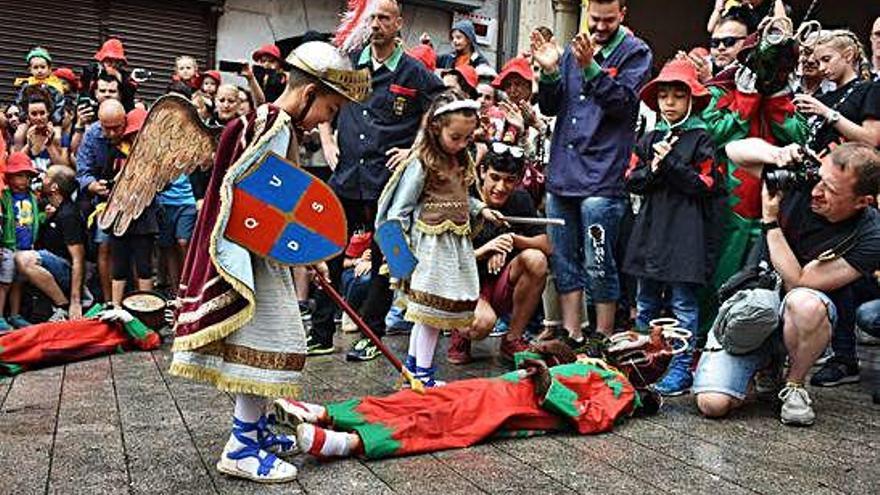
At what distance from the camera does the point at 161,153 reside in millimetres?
3691

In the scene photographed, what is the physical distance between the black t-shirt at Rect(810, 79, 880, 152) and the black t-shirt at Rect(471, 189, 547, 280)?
1639mm

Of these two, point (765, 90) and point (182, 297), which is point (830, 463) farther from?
point (182, 297)

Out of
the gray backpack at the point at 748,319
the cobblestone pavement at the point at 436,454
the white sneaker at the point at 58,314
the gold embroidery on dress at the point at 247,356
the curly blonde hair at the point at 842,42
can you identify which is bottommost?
the white sneaker at the point at 58,314

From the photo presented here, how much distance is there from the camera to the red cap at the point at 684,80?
16.1 feet

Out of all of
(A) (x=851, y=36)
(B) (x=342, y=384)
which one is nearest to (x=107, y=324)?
(B) (x=342, y=384)

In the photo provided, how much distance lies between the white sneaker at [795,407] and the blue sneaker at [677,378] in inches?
23.5

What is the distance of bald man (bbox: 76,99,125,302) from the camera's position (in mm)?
6695

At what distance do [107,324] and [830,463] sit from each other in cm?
406

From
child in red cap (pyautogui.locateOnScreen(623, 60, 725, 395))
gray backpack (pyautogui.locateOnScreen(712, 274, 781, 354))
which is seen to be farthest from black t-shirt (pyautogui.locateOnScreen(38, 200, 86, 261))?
gray backpack (pyautogui.locateOnScreen(712, 274, 781, 354))

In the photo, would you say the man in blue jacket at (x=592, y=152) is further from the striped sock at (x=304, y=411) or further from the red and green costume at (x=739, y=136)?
the striped sock at (x=304, y=411)

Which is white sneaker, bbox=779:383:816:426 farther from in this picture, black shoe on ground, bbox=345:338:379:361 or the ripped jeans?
black shoe on ground, bbox=345:338:379:361

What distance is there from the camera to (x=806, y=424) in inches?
161

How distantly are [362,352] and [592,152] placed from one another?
1.80m

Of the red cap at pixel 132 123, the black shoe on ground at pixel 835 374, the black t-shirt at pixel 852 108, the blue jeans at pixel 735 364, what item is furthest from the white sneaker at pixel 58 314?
the black t-shirt at pixel 852 108
